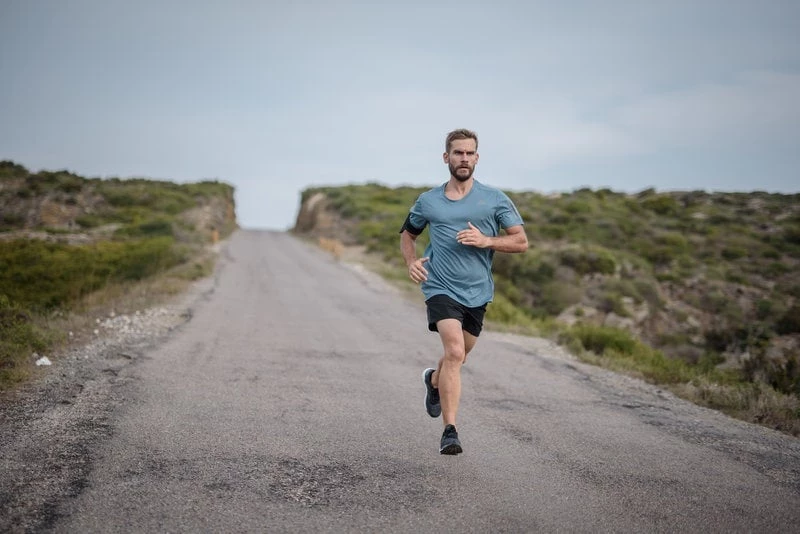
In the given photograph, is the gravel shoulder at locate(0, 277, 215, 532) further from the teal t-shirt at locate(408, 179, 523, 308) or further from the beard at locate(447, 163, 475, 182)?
the beard at locate(447, 163, 475, 182)

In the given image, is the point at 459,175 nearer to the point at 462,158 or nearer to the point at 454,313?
the point at 462,158

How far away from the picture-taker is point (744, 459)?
4184 millimetres

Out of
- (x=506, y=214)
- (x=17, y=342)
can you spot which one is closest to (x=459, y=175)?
(x=506, y=214)

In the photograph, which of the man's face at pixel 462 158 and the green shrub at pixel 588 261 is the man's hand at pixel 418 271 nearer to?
the man's face at pixel 462 158

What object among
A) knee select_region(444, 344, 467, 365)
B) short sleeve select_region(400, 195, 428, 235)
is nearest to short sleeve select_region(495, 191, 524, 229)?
short sleeve select_region(400, 195, 428, 235)

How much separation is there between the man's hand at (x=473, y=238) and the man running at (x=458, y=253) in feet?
0.31

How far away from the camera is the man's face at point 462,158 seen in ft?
13.1

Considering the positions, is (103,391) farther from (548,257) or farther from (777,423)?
(548,257)

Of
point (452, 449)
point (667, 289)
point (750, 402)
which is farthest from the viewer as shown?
point (667, 289)

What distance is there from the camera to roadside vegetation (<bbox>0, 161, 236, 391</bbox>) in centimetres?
674

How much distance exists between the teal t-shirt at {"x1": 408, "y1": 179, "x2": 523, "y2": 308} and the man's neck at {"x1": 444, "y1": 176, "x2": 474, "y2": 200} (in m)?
0.04

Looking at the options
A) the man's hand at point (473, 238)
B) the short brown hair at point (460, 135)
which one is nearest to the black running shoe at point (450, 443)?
the man's hand at point (473, 238)

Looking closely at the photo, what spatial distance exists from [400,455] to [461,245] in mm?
1642

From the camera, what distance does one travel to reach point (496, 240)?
392 cm
